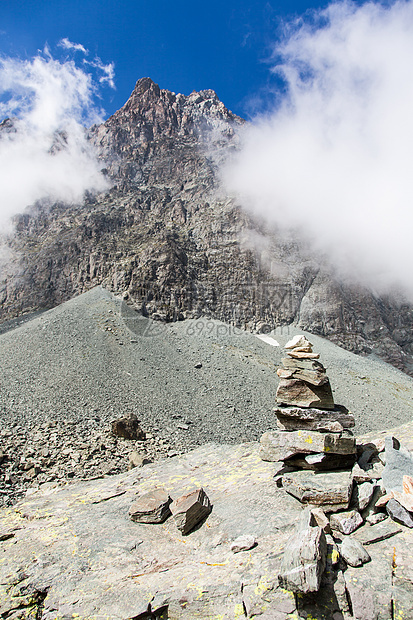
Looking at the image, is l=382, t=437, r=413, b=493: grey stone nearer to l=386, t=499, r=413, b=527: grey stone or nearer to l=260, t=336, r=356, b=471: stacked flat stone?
l=386, t=499, r=413, b=527: grey stone

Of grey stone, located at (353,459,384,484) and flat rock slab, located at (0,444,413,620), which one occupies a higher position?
grey stone, located at (353,459,384,484)

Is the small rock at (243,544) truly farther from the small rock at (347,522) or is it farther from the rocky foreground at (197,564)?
the small rock at (347,522)

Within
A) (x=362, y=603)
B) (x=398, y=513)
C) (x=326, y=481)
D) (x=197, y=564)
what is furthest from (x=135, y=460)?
(x=362, y=603)

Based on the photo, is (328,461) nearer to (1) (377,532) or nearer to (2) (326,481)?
(2) (326,481)

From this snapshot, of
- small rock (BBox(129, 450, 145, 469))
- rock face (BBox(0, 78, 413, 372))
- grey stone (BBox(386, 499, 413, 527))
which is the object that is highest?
rock face (BBox(0, 78, 413, 372))

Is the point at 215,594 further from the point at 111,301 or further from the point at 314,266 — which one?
the point at 314,266

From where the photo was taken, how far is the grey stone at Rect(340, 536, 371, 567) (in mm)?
5582

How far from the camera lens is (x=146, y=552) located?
763 centimetres

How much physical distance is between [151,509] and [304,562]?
5.32 m

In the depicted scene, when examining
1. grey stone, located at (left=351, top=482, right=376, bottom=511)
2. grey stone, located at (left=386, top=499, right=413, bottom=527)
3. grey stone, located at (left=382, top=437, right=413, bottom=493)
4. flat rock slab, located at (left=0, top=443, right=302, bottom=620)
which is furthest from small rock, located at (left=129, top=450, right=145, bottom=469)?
grey stone, located at (left=386, top=499, right=413, bottom=527)

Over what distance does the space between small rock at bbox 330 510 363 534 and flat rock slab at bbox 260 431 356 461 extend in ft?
6.69

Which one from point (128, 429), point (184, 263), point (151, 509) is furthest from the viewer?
point (184, 263)

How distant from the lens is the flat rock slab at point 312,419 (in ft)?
33.4

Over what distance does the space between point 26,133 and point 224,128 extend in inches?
2989
